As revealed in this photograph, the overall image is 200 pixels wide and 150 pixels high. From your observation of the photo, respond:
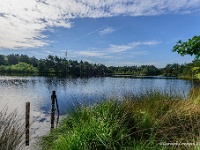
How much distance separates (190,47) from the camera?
347 inches

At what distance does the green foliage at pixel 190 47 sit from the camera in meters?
8.64

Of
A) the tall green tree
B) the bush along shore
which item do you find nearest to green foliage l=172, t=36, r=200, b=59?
the tall green tree

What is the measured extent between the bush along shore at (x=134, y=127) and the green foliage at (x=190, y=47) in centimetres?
225

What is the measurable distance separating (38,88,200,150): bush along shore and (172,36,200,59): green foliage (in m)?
2.25

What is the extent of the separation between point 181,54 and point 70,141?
6278 mm

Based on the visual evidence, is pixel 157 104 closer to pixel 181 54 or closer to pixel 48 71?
pixel 181 54

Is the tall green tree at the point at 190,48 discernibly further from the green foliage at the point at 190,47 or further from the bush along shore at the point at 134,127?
the bush along shore at the point at 134,127

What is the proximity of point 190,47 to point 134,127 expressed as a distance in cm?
480

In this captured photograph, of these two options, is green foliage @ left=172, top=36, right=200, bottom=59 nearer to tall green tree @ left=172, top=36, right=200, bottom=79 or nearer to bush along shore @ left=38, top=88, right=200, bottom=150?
tall green tree @ left=172, top=36, right=200, bottom=79

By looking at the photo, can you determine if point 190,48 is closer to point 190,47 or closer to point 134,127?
point 190,47

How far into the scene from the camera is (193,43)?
871 centimetres

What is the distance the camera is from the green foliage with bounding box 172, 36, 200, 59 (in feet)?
28.3

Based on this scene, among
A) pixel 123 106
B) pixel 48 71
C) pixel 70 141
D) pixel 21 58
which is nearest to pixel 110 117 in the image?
pixel 123 106

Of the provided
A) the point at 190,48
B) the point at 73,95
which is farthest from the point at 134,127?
the point at 73,95
